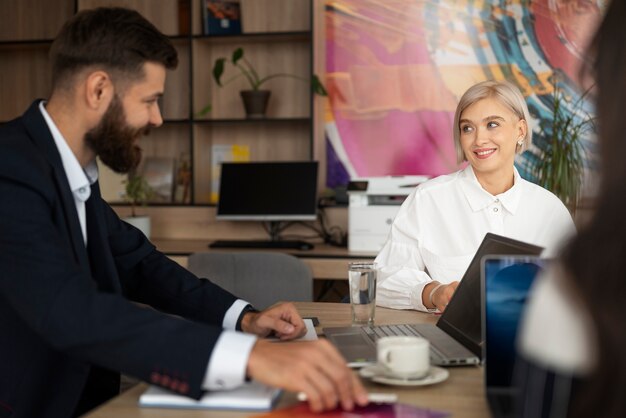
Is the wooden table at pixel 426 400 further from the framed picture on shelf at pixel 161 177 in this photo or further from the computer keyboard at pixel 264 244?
the framed picture on shelf at pixel 161 177

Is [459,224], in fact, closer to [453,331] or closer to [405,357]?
[453,331]

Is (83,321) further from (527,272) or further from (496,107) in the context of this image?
(496,107)

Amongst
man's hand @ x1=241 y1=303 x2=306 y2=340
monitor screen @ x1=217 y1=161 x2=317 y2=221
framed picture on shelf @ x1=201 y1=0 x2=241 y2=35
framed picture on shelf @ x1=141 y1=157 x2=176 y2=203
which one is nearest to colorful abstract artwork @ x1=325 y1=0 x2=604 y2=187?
monitor screen @ x1=217 y1=161 x2=317 y2=221

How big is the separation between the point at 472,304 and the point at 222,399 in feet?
2.03

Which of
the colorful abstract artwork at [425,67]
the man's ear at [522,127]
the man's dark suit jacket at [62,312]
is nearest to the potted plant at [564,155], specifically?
the colorful abstract artwork at [425,67]

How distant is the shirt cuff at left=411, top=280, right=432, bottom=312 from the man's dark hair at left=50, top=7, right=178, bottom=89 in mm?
902

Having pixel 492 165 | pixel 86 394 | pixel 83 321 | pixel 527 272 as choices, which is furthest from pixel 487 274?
pixel 492 165

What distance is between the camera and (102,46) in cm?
146

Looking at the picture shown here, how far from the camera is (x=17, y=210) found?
1218mm

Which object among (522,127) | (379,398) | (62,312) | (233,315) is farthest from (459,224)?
(62,312)

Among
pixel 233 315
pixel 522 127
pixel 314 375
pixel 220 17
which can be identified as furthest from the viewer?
pixel 220 17

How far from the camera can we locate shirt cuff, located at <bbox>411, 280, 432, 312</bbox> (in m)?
1.88

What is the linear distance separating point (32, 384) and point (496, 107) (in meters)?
1.61

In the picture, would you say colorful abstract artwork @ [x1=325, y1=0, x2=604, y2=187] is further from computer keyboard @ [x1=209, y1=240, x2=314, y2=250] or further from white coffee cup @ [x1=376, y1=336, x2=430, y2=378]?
white coffee cup @ [x1=376, y1=336, x2=430, y2=378]
